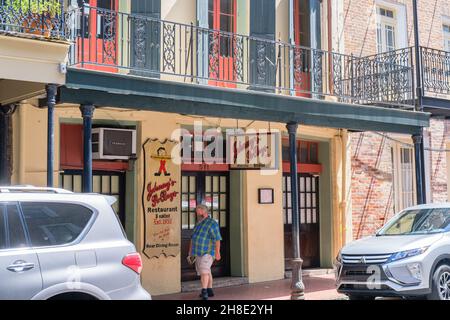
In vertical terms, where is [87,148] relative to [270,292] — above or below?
above

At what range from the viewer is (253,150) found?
12.7 metres

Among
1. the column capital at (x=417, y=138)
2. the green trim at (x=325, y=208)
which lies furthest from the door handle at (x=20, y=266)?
the green trim at (x=325, y=208)

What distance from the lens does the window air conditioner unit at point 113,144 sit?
11008 mm

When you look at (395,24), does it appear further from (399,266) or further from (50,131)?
(50,131)

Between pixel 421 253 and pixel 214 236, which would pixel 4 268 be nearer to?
pixel 214 236

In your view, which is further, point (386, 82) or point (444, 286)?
point (386, 82)

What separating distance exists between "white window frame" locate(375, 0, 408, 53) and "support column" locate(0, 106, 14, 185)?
9798 mm

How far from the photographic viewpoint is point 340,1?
15125 millimetres

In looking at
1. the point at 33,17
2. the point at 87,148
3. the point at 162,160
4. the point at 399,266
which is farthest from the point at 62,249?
the point at 162,160

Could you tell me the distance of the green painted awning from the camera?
9.07 meters

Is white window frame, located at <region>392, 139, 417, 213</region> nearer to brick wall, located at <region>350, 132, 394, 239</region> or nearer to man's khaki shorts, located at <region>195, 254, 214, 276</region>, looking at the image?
brick wall, located at <region>350, 132, 394, 239</region>

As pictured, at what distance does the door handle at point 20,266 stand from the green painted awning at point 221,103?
354 cm

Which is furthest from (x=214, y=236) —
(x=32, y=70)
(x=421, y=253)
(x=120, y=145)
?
(x=32, y=70)

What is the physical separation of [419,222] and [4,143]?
275 inches
